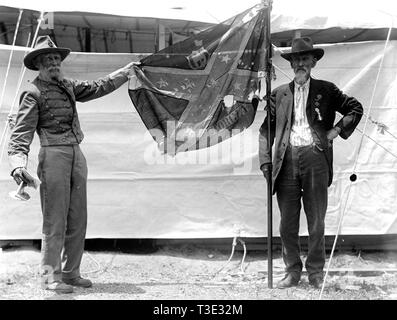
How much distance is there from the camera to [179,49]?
491 centimetres

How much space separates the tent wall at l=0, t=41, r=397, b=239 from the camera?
5.72 meters

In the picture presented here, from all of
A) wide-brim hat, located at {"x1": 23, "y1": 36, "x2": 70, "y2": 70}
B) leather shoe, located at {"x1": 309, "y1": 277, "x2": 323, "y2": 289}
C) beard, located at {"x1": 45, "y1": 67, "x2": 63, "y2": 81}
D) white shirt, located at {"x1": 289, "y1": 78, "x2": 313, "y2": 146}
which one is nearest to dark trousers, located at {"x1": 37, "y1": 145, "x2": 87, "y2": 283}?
beard, located at {"x1": 45, "y1": 67, "x2": 63, "y2": 81}

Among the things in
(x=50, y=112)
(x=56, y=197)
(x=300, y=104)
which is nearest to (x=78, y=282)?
(x=56, y=197)

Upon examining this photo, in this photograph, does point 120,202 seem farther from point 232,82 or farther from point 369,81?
point 369,81

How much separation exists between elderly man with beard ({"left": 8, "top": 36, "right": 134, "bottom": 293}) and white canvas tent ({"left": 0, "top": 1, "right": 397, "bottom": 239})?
1.07 metres

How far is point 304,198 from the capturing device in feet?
15.6

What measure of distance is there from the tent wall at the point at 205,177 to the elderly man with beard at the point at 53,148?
3.52 feet

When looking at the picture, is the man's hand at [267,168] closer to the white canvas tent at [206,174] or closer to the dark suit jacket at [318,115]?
the dark suit jacket at [318,115]

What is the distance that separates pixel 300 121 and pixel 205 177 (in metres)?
1.39

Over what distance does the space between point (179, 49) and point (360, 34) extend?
2.01 metres

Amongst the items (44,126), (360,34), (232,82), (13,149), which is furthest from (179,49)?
(360,34)

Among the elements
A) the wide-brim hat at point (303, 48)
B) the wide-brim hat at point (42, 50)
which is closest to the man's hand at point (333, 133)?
the wide-brim hat at point (303, 48)

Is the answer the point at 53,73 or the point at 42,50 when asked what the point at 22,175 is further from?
the point at 42,50

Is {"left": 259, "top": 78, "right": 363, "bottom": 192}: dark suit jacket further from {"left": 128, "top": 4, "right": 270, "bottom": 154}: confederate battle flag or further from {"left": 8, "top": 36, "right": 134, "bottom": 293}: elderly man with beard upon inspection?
{"left": 8, "top": 36, "right": 134, "bottom": 293}: elderly man with beard
